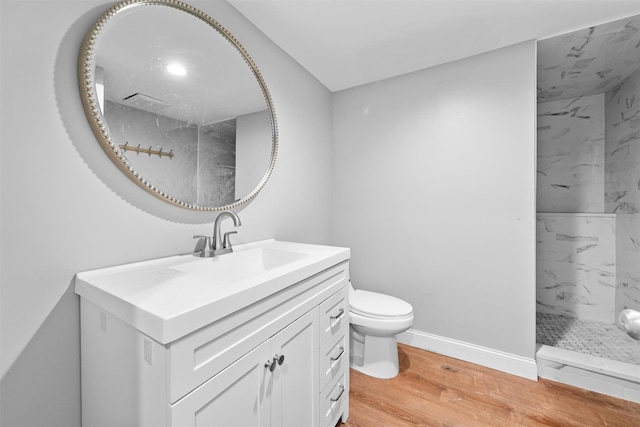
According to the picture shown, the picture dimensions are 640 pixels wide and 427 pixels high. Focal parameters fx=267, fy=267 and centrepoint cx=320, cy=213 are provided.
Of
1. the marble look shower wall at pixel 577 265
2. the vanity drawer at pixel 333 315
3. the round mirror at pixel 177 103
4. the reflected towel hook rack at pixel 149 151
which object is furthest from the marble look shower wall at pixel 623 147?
the reflected towel hook rack at pixel 149 151

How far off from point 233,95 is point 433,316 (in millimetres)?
2105

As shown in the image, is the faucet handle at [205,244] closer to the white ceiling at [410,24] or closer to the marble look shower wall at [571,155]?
the white ceiling at [410,24]

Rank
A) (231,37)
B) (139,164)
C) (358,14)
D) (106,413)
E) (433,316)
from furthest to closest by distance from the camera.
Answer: (433,316) < (358,14) < (231,37) < (139,164) < (106,413)

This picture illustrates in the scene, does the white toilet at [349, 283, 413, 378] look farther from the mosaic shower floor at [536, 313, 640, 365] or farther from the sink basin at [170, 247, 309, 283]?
the mosaic shower floor at [536, 313, 640, 365]

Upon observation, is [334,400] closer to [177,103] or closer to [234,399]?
[234,399]

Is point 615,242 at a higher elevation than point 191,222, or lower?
lower

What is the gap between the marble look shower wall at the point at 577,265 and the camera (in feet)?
8.11

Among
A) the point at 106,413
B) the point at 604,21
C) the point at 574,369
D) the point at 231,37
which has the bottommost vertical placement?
the point at 574,369

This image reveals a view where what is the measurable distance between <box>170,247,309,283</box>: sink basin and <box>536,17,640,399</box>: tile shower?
85.7 inches

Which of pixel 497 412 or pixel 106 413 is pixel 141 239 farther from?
pixel 497 412

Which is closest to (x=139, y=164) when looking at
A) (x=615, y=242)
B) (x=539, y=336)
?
(x=539, y=336)

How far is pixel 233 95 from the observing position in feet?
4.82

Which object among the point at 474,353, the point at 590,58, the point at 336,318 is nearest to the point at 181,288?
the point at 336,318

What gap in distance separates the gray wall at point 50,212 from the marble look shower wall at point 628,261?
3.25 m
